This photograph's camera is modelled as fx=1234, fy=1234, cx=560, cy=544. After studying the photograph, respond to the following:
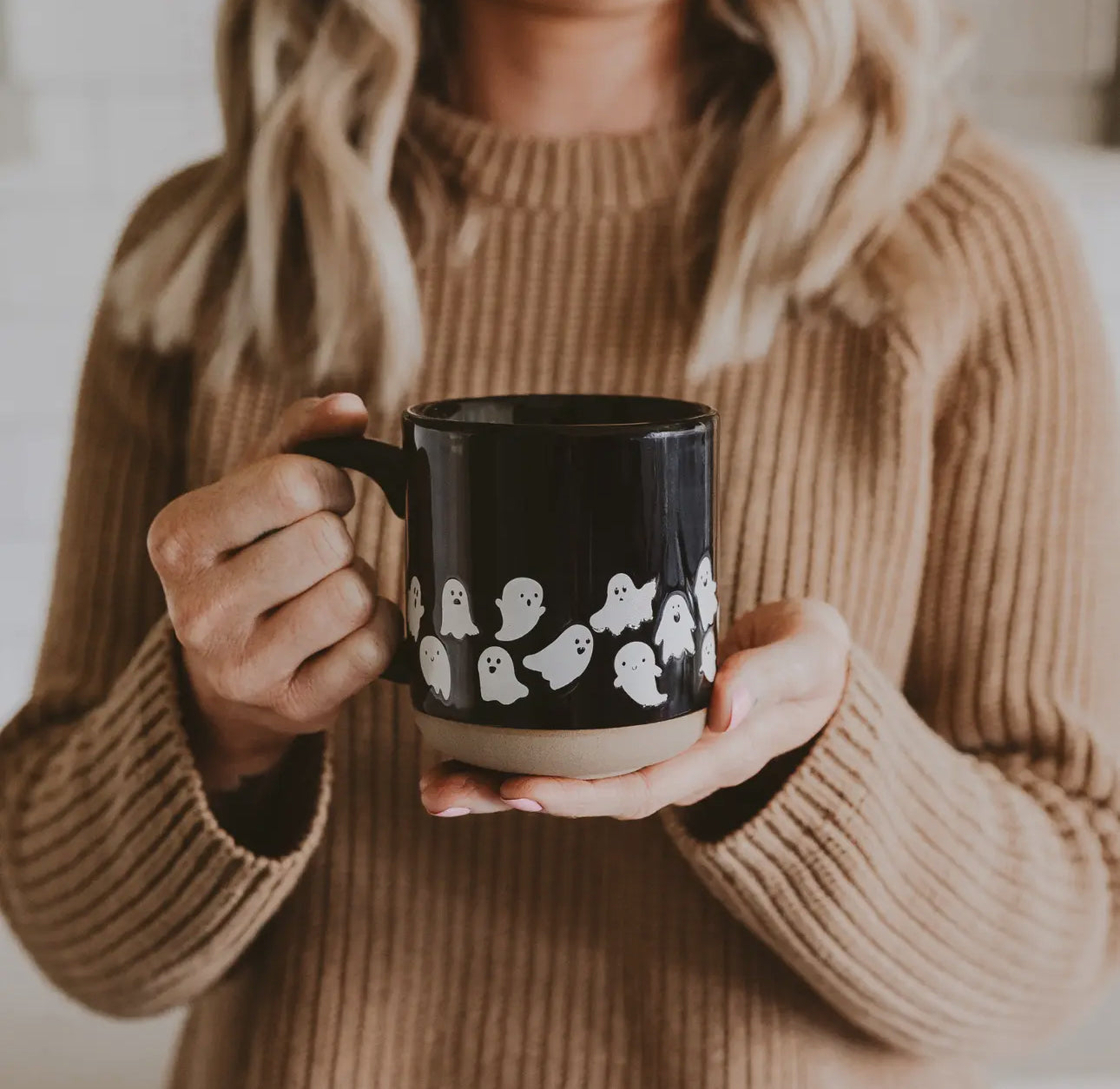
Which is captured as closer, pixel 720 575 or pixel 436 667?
pixel 436 667

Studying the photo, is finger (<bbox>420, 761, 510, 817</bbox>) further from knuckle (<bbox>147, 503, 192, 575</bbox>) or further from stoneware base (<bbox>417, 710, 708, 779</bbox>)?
knuckle (<bbox>147, 503, 192, 575</bbox>)

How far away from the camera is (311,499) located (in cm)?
49

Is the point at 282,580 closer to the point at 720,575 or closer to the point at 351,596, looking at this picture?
the point at 351,596

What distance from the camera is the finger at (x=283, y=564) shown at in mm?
490

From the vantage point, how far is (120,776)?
674mm

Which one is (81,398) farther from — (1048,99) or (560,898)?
(1048,99)

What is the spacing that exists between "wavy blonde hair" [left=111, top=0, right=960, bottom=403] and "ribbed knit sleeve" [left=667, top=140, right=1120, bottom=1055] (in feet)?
0.20

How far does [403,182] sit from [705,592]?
1.62 feet

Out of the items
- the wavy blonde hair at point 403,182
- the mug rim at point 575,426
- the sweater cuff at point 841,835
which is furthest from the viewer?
the wavy blonde hair at point 403,182

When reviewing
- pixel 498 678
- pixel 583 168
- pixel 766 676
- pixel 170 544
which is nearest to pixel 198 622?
pixel 170 544

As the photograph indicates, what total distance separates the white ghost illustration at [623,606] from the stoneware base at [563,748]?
0.04m

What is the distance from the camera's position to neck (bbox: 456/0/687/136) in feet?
2.66

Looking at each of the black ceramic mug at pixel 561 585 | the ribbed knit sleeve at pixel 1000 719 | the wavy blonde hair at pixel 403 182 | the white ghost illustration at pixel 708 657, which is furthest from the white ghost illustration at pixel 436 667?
the wavy blonde hair at pixel 403 182

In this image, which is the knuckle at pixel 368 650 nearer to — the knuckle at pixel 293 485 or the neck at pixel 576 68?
the knuckle at pixel 293 485
